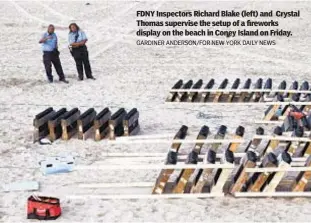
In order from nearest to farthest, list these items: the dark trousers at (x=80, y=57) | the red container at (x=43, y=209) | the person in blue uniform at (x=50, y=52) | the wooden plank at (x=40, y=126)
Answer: the red container at (x=43, y=209)
the wooden plank at (x=40, y=126)
the person in blue uniform at (x=50, y=52)
the dark trousers at (x=80, y=57)

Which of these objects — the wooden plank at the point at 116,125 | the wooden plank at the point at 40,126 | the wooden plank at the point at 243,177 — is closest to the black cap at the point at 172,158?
the wooden plank at the point at 243,177

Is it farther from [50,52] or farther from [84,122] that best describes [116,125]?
[50,52]

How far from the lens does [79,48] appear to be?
1452 cm

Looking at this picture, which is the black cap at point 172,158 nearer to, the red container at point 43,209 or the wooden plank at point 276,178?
the wooden plank at point 276,178

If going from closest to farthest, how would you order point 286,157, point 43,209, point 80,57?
point 43,209
point 286,157
point 80,57

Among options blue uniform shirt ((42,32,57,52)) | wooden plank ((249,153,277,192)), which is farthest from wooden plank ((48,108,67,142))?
blue uniform shirt ((42,32,57,52))

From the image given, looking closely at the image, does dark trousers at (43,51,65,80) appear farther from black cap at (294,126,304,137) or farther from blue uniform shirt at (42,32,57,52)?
black cap at (294,126,304,137)

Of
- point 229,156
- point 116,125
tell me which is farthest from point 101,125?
point 229,156

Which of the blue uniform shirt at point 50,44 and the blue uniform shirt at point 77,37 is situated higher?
the blue uniform shirt at point 77,37

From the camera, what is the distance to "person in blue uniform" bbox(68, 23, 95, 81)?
47.3 ft

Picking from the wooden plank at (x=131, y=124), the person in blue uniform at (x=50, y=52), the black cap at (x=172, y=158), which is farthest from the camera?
the person in blue uniform at (x=50, y=52)

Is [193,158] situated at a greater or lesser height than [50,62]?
lesser

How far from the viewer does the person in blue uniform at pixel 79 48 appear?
14414mm

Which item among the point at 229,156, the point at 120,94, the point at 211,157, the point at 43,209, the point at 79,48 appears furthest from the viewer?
the point at 79,48
